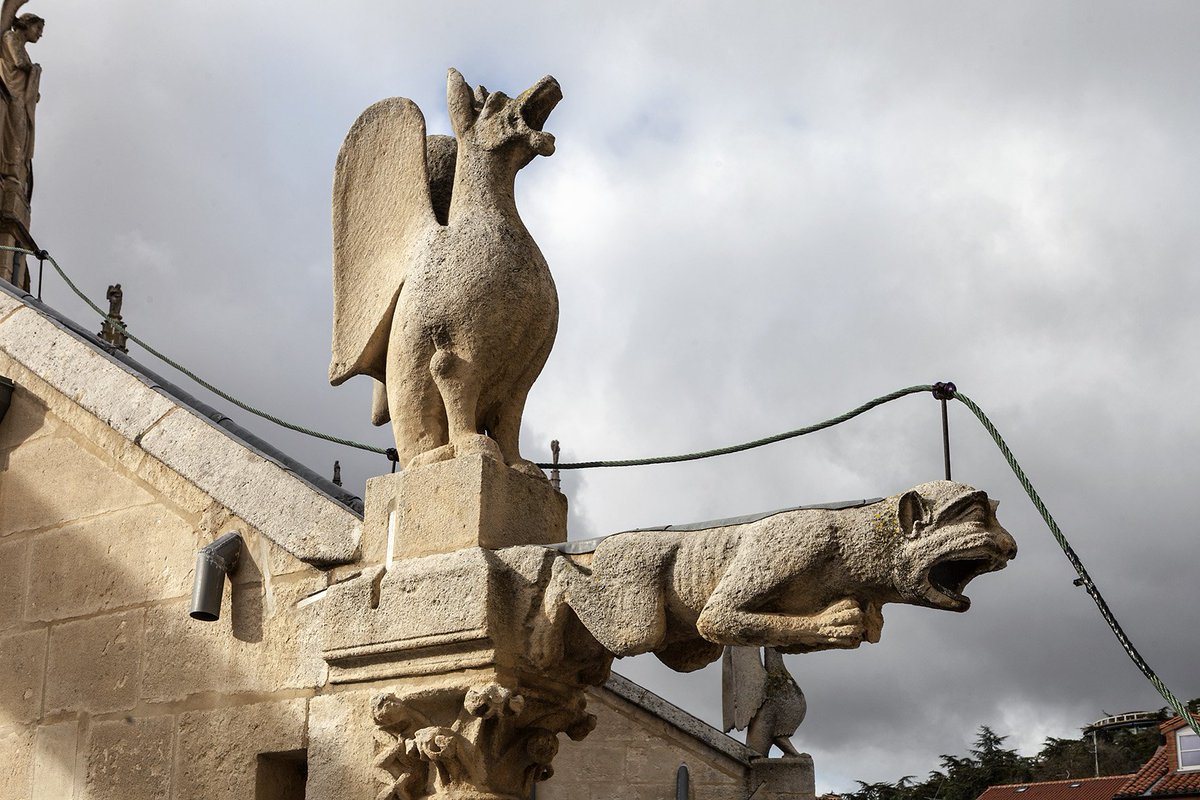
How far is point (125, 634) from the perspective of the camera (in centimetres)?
549

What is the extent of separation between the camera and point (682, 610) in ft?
13.9

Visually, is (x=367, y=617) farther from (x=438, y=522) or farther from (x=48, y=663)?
(x=48, y=663)

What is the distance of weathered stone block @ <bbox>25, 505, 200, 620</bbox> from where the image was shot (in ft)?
17.9

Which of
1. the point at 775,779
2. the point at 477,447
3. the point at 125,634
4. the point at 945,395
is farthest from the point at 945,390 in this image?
the point at 775,779

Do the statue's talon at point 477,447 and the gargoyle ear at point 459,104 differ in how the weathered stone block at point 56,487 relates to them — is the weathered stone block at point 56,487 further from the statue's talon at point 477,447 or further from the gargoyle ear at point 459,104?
the gargoyle ear at point 459,104

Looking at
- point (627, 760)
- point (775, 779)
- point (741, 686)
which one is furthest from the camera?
point (741, 686)

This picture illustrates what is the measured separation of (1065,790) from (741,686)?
80.5ft

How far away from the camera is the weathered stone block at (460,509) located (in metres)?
4.68

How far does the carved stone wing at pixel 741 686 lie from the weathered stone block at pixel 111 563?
5.79 m

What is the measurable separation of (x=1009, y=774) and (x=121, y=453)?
1664 inches

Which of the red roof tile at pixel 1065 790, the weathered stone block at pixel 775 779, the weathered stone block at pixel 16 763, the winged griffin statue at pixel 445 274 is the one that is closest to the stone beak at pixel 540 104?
the winged griffin statue at pixel 445 274

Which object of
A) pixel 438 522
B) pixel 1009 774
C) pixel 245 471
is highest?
pixel 1009 774

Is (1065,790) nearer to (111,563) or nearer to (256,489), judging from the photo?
(111,563)

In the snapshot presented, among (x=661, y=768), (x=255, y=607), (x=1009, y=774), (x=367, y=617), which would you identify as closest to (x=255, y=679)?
(x=255, y=607)
